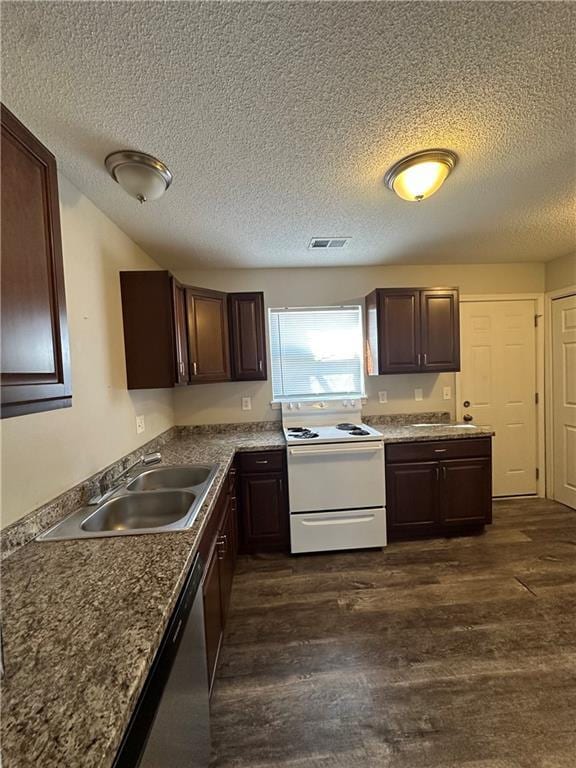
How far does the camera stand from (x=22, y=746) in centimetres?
51

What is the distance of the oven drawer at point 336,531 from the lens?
8.39 feet

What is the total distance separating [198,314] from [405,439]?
1.96m

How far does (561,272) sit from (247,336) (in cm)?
310

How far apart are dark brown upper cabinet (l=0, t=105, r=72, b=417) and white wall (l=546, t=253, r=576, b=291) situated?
13.1 feet

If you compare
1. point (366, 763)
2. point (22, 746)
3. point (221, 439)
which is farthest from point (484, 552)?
point (22, 746)

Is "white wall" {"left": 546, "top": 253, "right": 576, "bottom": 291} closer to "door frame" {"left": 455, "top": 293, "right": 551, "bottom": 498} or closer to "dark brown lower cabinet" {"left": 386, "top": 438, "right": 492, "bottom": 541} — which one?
"door frame" {"left": 455, "top": 293, "right": 551, "bottom": 498}

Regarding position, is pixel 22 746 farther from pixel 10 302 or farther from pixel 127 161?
pixel 127 161

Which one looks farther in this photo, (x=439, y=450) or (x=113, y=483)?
(x=439, y=450)

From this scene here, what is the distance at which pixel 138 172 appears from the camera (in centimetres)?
148

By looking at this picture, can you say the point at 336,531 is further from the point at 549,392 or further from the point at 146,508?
the point at 549,392

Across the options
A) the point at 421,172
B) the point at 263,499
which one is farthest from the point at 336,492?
the point at 421,172

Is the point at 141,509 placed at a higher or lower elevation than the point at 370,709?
higher

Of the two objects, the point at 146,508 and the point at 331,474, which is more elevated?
the point at 146,508

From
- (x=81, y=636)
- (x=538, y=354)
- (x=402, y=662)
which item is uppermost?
(x=538, y=354)
